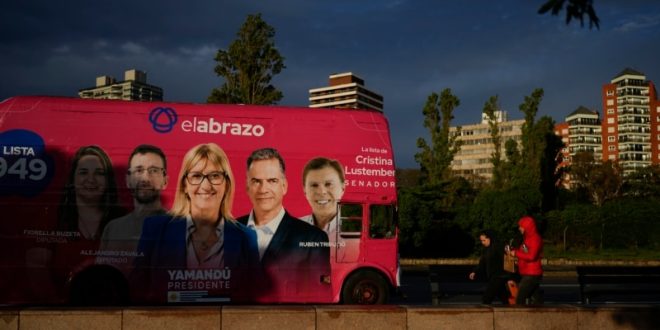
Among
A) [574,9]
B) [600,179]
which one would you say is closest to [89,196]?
[574,9]

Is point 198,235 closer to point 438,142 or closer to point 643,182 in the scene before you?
point 438,142

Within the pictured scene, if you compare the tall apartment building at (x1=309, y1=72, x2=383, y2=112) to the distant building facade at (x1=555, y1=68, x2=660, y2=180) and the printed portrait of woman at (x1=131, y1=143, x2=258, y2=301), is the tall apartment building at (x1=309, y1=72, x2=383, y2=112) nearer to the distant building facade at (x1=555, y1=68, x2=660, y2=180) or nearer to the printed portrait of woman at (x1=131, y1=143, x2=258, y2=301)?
the distant building facade at (x1=555, y1=68, x2=660, y2=180)

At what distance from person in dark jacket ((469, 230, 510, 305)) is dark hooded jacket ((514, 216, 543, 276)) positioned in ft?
2.20

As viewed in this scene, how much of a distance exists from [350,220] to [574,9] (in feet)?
27.5

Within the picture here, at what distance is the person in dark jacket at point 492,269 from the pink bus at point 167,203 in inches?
84.9

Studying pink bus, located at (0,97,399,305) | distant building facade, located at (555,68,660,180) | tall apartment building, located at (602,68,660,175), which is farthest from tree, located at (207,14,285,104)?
tall apartment building, located at (602,68,660,175)

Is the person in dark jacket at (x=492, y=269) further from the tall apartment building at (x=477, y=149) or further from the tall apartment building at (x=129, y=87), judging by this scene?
the tall apartment building at (x=477, y=149)

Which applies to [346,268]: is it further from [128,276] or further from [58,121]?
[58,121]

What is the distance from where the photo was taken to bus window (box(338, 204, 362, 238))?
42.3 feet

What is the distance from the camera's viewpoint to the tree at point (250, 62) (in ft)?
84.4

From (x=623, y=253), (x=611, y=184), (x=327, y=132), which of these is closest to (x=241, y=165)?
(x=327, y=132)

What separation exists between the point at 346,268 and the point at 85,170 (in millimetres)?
5470

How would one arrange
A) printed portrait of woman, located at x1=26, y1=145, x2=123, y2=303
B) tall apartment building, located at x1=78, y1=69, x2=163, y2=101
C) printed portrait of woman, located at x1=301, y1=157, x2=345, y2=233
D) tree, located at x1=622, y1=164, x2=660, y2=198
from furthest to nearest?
tree, located at x1=622, y1=164, x2=660, y2=198 → tall apartment building, located at x1=78, y1=69, x2=163, y2=101 → printed portrait of woman, located at x1=301, y1=157, x2=345, y2=233 → printed portrait of woman, located at x1=26, y1=145, x2=123, y2=303

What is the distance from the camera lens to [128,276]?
12.1 metres
